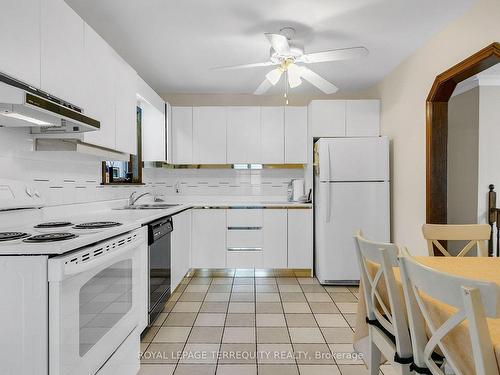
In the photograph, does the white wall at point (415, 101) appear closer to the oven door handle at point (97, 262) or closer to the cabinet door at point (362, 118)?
the cabinet door at point (362, 118)

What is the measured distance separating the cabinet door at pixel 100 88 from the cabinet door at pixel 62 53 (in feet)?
0.25

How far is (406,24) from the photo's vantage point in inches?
106

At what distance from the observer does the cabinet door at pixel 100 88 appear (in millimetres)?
2176

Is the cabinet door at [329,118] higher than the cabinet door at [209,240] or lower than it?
higher

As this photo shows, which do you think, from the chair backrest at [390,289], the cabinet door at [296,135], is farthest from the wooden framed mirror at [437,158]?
the chair backrest at [390,289]

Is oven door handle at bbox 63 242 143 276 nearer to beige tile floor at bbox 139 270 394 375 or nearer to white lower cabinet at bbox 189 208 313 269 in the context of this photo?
beige tile floor at bbox 139 270 394 375

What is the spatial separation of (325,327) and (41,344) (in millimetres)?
2083

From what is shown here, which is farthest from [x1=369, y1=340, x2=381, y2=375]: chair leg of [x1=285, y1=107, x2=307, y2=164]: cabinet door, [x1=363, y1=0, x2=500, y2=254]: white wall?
[x1=285, y1=107, x2=307, y2=164]: cabinet door

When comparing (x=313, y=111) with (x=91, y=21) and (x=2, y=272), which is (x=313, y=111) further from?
(x=2, y=272)

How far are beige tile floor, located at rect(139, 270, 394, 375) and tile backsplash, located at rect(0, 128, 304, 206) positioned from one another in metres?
1.27

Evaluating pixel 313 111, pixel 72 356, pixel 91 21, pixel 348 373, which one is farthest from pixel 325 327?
pixel 91 21

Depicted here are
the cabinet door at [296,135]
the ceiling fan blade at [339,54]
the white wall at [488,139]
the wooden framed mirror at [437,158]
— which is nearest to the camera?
the ceiling fan blade at [339,54]

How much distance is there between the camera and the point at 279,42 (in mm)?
2410

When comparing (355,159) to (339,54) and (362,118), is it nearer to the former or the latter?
(362,118)
